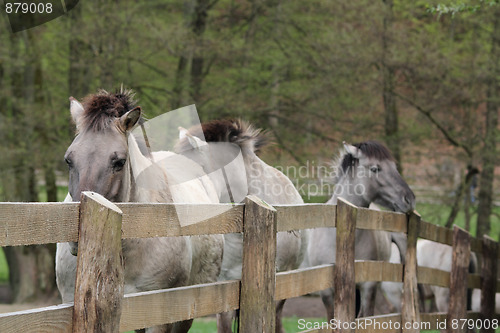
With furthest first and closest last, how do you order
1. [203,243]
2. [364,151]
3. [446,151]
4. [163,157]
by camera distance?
[446,151], [364,151], [163,157], [203,243]

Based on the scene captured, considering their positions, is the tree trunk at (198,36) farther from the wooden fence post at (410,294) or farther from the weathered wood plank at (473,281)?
the wooden fence post at (410,294)

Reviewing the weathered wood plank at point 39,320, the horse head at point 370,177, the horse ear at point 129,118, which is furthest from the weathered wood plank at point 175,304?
the horse head at point 370,177

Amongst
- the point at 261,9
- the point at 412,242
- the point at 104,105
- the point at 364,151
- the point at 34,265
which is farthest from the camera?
the point at 34,265

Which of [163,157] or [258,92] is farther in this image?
[258,92]

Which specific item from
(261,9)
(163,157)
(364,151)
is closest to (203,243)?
(163,157)

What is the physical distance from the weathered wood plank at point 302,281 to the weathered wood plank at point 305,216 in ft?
0.99

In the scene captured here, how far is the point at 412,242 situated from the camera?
5734 mm

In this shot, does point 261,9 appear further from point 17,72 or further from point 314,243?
point 314,243

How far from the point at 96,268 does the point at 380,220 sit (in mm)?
3429

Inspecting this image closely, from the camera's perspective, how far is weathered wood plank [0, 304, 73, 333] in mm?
2062

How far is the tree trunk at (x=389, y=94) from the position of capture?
11.4m

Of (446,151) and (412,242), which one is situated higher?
(446,151)

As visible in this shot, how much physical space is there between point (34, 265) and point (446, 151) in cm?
937

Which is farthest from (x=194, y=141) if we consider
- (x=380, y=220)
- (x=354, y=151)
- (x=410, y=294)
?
(x=410, y=294)
